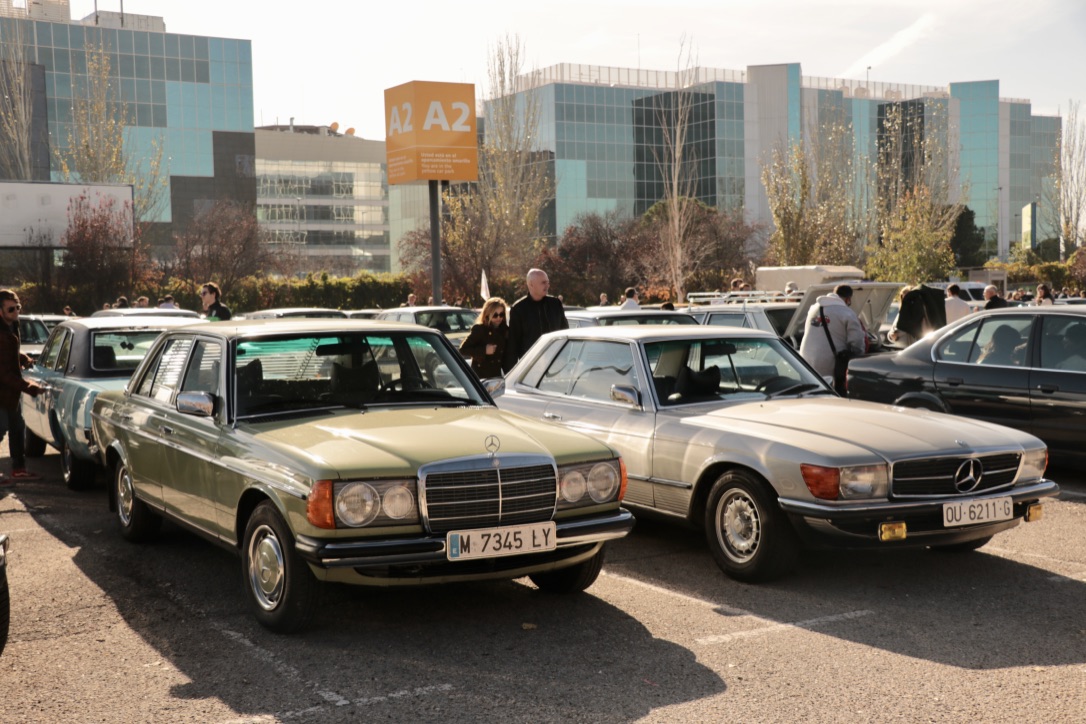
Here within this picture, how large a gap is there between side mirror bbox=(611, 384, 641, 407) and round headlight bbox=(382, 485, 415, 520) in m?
2.39

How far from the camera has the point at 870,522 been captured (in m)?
6.02

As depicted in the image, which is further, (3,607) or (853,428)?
(853,428)

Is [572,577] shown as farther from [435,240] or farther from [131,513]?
[435,240]

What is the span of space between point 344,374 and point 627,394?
1883 mm

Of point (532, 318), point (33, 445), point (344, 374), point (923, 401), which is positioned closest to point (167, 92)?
point (33, 445)

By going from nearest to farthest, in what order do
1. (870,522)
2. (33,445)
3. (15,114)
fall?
1. (870,522)
2. (33,445)
3. (15,114)

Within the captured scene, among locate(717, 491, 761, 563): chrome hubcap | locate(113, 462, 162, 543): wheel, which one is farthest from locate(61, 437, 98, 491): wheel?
locate(717, 491, 761, 563): chrome hubcap

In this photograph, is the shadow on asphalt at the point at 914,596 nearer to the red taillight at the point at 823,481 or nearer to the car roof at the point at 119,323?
the red taillight at the point at 823,481

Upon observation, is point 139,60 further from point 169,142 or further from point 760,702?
point 760,702

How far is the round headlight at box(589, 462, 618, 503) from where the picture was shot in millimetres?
5746

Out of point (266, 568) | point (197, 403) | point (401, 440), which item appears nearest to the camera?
point (401, 440)

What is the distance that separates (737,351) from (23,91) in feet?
206

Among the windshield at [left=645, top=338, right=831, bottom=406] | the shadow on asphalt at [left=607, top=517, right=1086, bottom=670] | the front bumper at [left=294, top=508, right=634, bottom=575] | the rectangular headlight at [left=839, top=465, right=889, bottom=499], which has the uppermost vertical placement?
the windshield at [left=645, top=338, right=831, bottom=406]

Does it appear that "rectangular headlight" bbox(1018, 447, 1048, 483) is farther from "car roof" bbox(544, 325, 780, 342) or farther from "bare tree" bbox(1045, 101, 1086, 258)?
"bare tree" bbox(1045, 101, 1086, 258)
